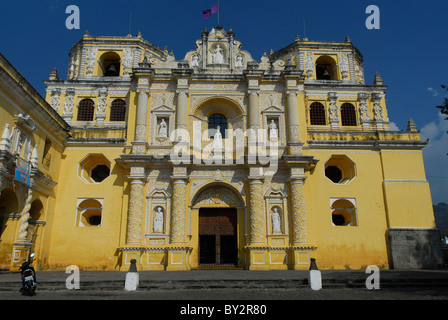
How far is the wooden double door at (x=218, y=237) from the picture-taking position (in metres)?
17.6

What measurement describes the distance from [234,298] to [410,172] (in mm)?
14025

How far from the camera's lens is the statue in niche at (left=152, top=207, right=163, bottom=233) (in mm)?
17078

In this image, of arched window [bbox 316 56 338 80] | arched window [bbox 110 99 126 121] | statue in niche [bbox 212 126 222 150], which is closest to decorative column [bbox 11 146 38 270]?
arched window [bbox 110 99 126 121]

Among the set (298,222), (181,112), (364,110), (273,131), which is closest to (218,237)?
(298,222)

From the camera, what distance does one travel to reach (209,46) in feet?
66.1

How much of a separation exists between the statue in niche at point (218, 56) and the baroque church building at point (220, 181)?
2.3 inches

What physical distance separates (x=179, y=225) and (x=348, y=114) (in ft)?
41.8

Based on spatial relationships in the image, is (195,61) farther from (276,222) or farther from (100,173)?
(276,222)

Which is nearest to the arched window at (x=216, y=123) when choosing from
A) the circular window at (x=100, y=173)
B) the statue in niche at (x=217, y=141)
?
the statue in niche at (x=217, y=141)

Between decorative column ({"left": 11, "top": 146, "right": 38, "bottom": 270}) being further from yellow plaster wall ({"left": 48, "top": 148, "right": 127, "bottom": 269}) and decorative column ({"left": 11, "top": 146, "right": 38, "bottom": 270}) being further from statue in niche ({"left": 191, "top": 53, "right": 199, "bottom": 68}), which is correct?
statue in niche ({"left": 191, "top": 53, "right": 199, "bottom": 68})

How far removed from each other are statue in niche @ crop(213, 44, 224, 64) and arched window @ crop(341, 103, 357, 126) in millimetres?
8252

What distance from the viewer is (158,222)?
17188 mm
